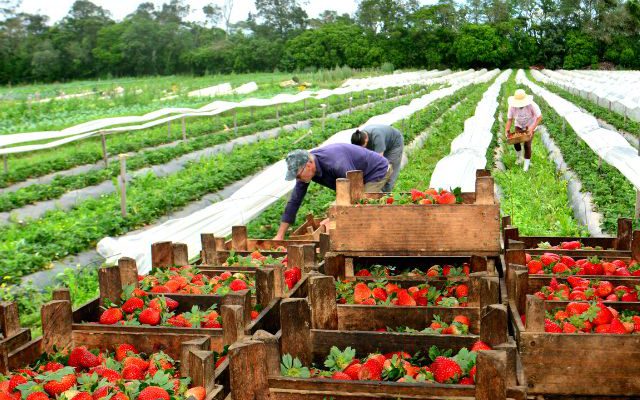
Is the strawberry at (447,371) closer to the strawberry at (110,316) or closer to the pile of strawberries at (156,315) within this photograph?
the pile of strawberries at (156,315)

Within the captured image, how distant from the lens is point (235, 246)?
5.60 meters

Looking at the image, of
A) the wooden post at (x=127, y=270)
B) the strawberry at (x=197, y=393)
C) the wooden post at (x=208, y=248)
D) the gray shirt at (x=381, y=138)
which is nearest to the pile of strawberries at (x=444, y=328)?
the strawberry at (x=197, y=393)

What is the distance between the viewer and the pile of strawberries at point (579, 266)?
4.32 metres

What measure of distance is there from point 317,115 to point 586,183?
14.4 metres

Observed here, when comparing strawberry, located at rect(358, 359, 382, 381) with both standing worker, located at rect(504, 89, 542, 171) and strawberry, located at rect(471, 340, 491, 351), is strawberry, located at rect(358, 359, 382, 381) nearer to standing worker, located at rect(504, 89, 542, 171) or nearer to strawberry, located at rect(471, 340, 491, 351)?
strawberry, located at rect(471, 340, 491, 351)

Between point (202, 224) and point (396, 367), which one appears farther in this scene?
point (202, 224)

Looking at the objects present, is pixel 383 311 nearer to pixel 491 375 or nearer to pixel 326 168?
pixel 491 375

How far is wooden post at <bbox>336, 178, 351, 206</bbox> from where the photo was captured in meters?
4.31

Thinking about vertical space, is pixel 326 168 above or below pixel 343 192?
below

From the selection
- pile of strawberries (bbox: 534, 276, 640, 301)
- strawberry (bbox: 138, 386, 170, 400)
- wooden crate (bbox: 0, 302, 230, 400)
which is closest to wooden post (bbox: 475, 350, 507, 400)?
→ wooden crate (bbox: 0, 302, 230, 400)

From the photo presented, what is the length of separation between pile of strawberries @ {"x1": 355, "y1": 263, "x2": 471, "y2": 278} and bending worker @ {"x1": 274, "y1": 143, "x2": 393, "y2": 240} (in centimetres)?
155

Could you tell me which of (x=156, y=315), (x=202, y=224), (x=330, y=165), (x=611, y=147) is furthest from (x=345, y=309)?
(x=611, y=147)

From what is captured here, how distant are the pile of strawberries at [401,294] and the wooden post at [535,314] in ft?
2.29

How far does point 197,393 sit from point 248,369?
229mm
